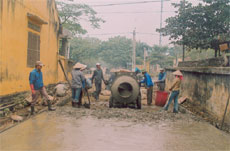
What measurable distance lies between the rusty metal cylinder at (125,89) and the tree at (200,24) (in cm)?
440

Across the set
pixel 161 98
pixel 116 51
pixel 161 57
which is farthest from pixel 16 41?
pixel 116 51

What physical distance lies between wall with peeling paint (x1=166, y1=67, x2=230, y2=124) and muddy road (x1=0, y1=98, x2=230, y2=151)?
0.79 meters

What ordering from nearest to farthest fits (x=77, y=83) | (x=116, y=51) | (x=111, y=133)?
(x=111, y=133) → (x=77, y=83) → (x=116, y=51)

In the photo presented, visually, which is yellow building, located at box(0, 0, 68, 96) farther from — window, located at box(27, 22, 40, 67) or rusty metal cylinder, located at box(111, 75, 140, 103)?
rusty metal cylinder, located at box(111, 75, 140, 103)

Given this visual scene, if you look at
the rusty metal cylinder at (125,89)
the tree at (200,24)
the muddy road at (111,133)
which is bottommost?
the muddy road at (111,133)

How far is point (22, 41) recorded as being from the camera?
8680mm

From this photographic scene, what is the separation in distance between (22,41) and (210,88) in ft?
22.3

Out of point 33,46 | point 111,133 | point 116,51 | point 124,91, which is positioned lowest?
point 111,133

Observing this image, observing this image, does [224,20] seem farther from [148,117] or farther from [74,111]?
[74,111]

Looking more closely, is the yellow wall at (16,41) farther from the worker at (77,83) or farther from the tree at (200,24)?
the tree at (200,24)

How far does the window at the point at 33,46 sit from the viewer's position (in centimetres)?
939

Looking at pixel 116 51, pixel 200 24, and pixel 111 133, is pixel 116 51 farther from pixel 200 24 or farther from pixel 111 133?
pixel 111 133

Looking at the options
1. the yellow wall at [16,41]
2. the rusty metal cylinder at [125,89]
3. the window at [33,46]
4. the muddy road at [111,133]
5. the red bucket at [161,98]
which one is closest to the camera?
the muddy road at [111,133]

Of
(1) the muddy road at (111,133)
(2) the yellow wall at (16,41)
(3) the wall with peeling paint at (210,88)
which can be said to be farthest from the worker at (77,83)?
(3) the wall with peeling paint at (210,88)
